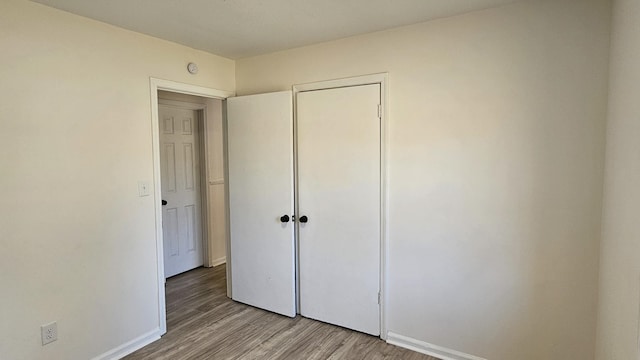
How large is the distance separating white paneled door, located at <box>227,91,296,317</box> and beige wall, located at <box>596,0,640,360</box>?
217 cm

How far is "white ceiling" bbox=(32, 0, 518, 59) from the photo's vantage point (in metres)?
2.13

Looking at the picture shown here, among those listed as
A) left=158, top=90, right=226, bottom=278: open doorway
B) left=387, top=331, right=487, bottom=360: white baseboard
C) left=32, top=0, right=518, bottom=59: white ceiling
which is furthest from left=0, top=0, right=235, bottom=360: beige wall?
left=387, top=331, right=487, bottom=360: white baseboard

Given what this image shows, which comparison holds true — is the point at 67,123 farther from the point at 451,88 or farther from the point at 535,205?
the point at 535,205

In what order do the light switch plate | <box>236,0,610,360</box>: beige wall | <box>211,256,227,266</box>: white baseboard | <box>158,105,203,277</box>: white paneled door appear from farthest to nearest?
<box>211,256,227,266</box>: white baseboard < <box>158,105,203,277</box>: white paneled door < the light switch plate < <box>236,0,610,360</box>: beige wall

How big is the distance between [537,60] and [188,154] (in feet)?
12.2

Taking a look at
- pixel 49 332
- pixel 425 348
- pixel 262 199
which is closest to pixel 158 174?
pixel 262 199

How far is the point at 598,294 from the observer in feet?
6.52

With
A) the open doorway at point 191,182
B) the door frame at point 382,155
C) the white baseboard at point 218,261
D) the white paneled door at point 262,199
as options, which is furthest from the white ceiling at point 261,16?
the white baseboard at point 218,261

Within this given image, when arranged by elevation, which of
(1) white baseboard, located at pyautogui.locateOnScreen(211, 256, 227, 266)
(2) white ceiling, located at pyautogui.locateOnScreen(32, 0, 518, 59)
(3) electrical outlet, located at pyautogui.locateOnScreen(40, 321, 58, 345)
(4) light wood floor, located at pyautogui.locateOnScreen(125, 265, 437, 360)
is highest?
(2) white ceiling, located at pyautogui.locateOnScreen(32, 0, 518, 59)

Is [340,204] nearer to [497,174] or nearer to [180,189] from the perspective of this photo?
[497,174]

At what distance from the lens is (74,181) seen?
230cm

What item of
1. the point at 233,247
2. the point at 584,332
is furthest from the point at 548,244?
the point at 233,247

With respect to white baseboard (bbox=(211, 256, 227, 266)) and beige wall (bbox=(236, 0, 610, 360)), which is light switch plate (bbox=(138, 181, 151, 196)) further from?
white baseboard (bbox=(211, 256, 227, 266))

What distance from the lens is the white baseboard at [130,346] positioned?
2.52 metres
